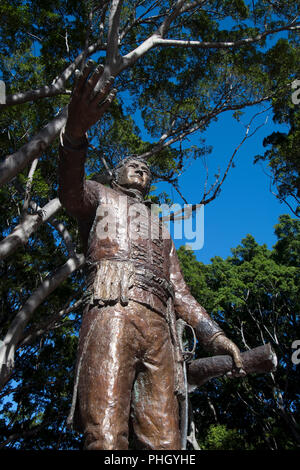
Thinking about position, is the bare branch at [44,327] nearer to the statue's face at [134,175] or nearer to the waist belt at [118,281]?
the statue's face at [134,175]

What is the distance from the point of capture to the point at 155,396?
2.52 metres

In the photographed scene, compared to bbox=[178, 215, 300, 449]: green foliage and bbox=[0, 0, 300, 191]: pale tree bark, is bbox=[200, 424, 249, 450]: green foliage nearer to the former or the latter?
bbox=[178, 215, 300, 449]: green foliage

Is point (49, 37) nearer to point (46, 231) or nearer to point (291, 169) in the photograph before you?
point (46, 231)

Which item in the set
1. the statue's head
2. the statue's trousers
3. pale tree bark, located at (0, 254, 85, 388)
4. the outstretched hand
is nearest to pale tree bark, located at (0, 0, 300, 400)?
pale tree bark, located at (0, 254, 85, 388)

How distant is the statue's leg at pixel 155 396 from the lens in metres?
2.43

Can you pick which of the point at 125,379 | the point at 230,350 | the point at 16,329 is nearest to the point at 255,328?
the point at 16,329

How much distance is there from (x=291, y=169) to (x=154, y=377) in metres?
10.6

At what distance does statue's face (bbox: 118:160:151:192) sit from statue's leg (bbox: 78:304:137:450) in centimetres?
120

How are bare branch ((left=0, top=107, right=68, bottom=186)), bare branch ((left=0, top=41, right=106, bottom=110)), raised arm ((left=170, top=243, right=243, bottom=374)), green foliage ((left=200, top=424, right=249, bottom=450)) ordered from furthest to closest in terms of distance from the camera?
green foliage ((left=200, top=424, right=249, bottom=450)) → bare branch ((left=0, top=41, right=106, bottom=110)) → bare branch ((left=0, top=107, right=68, bottom=186)) → raised arm ((left=170, top=243, right=243, bottom=374))

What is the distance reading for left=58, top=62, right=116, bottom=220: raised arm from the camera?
7.68ft

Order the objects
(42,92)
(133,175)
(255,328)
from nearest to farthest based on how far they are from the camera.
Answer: (133,175), (42,92), (255,328)

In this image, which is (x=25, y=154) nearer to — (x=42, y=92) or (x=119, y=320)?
(x=42, y=92)

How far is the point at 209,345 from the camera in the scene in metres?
3.00
